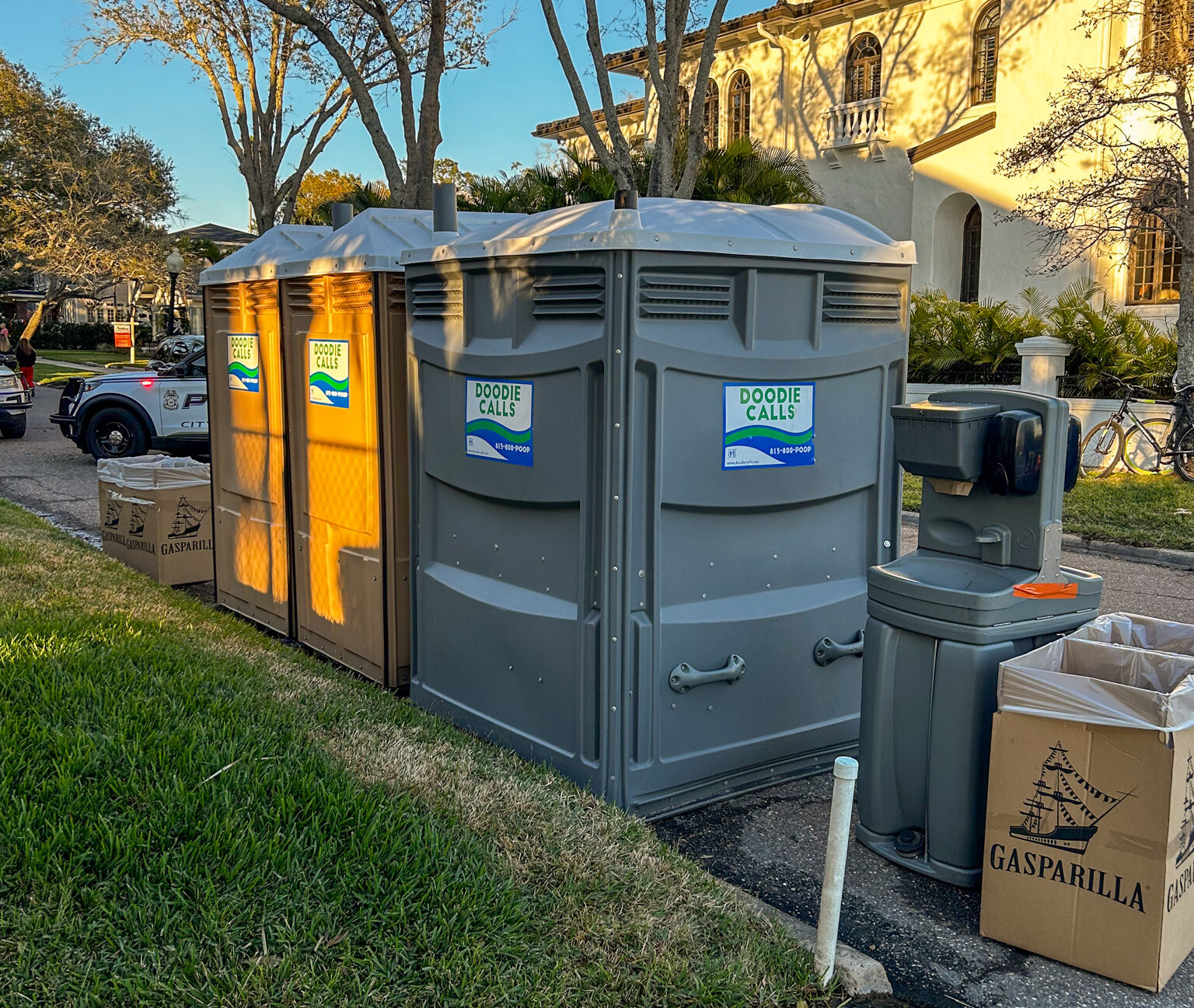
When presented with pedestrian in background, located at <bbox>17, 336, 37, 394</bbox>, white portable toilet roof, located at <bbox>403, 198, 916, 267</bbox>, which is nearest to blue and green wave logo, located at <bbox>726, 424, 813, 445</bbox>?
white portable toilet roof, located at <bbox>403, 198, 916, 267</bbox>

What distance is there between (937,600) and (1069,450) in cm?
68

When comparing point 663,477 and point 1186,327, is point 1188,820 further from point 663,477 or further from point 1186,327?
point 1186,327

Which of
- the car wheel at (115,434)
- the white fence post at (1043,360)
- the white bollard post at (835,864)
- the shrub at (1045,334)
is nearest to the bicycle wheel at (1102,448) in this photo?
the white fence post at (1043,360)

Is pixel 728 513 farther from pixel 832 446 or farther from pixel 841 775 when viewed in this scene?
pixel 841 775

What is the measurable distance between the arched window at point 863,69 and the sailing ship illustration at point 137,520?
2122 cm

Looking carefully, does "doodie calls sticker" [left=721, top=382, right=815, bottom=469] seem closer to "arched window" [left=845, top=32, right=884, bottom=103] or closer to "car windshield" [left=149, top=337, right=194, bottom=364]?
"car windshield" [left=149, top=337, right=194, bottom=364]

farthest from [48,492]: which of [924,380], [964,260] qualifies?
[964,260]

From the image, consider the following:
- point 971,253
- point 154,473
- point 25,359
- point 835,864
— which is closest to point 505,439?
point 835,864

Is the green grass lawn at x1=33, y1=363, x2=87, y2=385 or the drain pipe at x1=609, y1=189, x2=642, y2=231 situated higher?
the drain pipe at x1=609, y1=189, x2=642, y2=231

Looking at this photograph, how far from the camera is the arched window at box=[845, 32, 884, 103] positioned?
2464 centimetres

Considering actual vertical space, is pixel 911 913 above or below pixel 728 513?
below

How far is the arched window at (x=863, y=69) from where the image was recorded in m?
24.6

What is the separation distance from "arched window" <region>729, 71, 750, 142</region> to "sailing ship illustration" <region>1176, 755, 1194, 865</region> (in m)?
26.8

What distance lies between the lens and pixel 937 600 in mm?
3396
